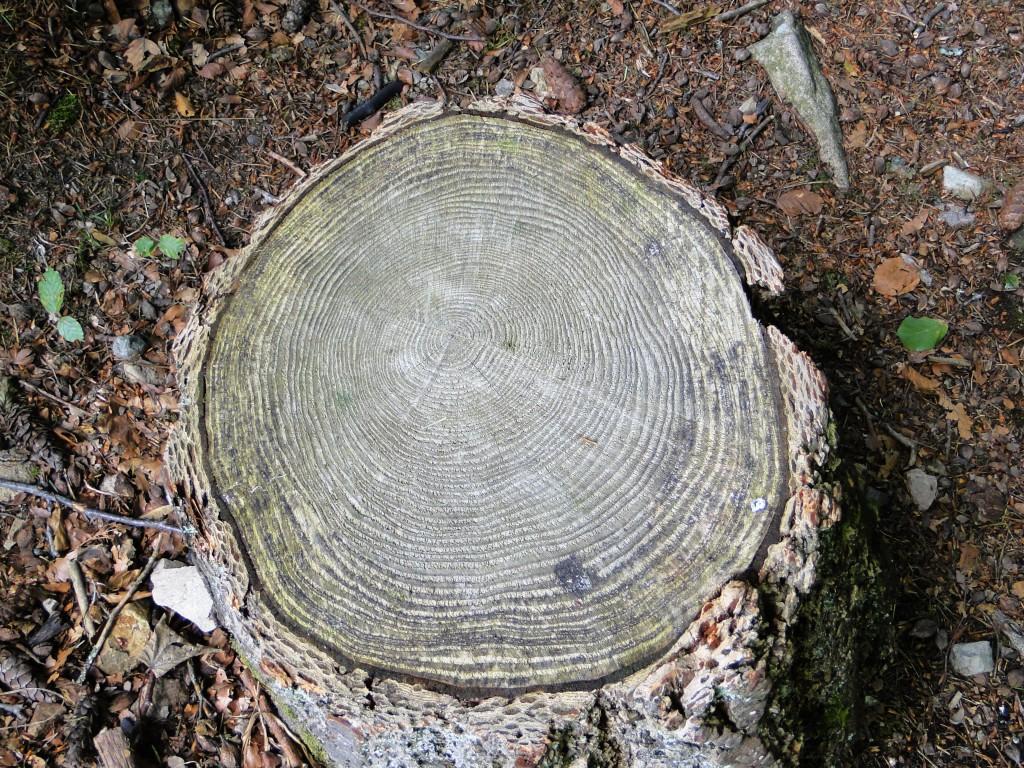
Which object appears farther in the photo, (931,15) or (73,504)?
(931,15)

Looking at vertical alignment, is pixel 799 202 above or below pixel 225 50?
below

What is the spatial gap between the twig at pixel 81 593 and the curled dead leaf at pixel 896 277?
10.4 ft

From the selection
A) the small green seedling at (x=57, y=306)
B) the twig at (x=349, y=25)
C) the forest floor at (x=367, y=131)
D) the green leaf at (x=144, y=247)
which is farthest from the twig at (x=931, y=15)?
the small green seedling at (x=57, y=306)

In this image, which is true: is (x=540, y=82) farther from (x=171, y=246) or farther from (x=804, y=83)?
(x=171, y=246)

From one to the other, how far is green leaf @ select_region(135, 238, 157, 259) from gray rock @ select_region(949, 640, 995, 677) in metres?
3.36

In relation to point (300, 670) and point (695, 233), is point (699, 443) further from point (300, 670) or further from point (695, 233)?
point (300, 670)

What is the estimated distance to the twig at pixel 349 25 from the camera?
342 centimetres

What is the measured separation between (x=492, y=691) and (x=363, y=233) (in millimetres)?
1326

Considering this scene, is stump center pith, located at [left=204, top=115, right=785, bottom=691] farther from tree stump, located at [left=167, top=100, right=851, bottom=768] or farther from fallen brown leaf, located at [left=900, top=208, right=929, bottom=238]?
fallen brown leaf, located at [left=900, top=208, right=929, bottom=238]

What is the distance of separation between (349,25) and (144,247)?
1433mm

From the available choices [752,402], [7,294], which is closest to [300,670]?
[752,402]

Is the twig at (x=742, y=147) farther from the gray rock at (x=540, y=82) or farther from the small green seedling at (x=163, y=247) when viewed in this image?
the small green seedling at (x=163, y=247)

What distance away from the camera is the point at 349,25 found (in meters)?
3.42

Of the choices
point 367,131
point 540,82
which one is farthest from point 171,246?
point 540,82
